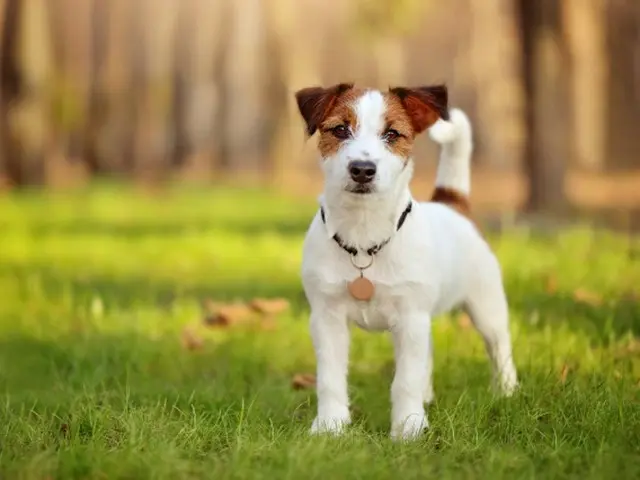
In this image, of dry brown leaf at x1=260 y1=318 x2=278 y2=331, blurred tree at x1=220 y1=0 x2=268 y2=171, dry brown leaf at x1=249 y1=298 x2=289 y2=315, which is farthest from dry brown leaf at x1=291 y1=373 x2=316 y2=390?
blurred tree at x1=220 y1=0 x2=268 y2=171

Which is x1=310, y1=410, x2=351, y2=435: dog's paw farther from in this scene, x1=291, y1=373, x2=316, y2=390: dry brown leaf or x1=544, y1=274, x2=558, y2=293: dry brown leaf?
x1=544, y1=274, x2=558, y2=293: dry brown leaf

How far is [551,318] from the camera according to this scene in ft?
23.7

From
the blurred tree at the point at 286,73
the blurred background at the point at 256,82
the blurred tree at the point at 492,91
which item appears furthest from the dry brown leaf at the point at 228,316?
the blurred tree at the point at 492,91

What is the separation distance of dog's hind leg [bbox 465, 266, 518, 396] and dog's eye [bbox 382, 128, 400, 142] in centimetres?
118

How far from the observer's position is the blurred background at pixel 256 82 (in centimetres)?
2520

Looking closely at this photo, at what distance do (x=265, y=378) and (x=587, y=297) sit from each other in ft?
9.42

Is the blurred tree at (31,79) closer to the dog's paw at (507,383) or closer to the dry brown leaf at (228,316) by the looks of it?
the dry brown leaf at (228,316)

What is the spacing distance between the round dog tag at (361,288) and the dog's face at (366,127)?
0.42m

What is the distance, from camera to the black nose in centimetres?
437

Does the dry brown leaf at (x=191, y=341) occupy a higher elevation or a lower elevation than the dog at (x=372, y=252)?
lower

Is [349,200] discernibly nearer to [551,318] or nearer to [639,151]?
[551,318]

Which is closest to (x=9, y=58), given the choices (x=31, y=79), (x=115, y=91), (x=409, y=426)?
(x=31, y=79)

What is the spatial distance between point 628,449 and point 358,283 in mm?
1348

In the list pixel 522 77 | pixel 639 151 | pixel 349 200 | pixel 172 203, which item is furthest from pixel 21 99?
pixel 639 151
